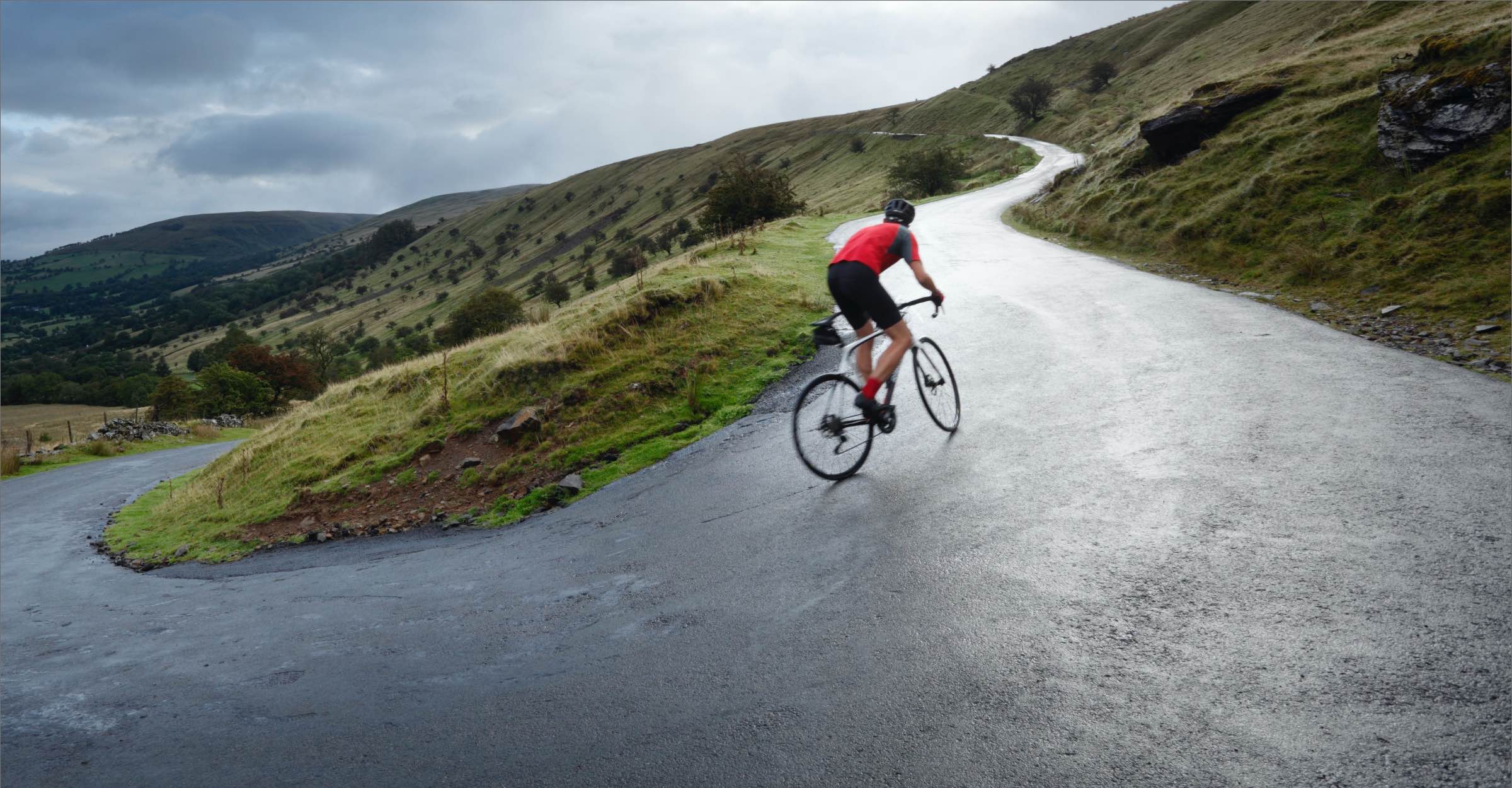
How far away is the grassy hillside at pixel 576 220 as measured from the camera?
3792 inches

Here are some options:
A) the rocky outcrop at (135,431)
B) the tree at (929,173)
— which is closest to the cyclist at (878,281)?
the rocky outcrop at (135,431)

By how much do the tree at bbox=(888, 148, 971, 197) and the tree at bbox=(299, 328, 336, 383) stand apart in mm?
56502

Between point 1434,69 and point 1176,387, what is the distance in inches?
531

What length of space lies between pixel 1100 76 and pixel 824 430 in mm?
93051

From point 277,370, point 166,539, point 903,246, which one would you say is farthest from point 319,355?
point 903,246

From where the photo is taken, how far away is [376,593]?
760cm

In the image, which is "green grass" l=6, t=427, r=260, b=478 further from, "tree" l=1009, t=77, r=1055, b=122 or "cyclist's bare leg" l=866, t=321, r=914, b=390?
"tree" l=1009, t=77, r=1055, b=122

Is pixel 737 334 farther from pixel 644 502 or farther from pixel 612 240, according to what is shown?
pixel 612 240

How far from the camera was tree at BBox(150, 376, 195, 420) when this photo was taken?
52.9m

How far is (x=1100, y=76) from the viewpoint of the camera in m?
84.5

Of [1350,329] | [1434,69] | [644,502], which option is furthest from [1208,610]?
[1434,69]

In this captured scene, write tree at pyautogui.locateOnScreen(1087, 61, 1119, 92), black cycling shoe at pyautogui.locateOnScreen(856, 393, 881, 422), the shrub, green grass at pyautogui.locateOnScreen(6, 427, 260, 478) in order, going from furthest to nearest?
tree at pyautogui.locateOnScreen(1087, 61, 1119, 92)
the shrub
green grass at pyautogui.locateOnScreen(6, 427, 260, 478)
black cycling shoe at pyautogui.locateOnScreen(856, 393, 881, 422)

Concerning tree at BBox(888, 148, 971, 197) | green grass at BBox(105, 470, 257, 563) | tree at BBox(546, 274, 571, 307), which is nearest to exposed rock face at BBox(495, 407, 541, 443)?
green grass at BBox(105, 470, 257, 563)

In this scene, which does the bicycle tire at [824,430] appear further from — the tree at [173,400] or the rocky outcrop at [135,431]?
the tree at [173,400]
